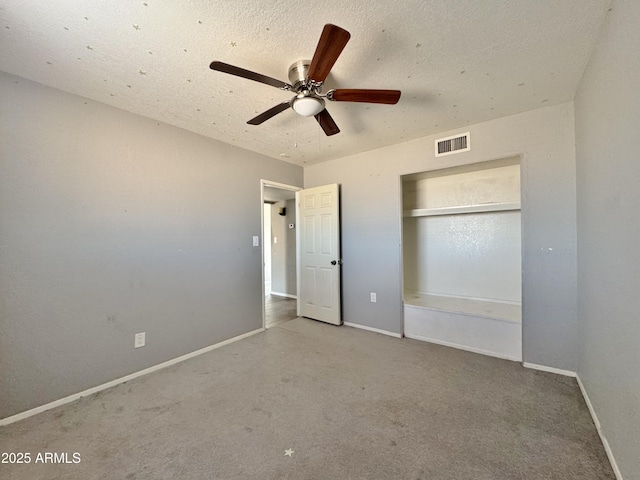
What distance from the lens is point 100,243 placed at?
2.17 metres

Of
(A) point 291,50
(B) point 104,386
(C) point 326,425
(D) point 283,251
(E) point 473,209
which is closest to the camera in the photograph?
(A) point 291,50

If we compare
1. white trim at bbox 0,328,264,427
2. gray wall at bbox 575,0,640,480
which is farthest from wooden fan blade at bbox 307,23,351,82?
white trim at bbox 0,328,264,427

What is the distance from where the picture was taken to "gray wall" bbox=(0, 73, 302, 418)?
182cm

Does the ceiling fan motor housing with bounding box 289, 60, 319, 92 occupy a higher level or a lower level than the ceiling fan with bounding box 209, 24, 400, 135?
higher

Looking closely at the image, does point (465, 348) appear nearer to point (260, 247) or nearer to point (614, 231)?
point (614, 231)

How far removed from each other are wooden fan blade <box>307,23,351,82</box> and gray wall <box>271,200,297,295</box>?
13.1 feet

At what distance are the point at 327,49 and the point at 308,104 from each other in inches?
19.0

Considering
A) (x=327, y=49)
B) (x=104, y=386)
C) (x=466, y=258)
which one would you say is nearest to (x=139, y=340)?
(x=104, y=386)

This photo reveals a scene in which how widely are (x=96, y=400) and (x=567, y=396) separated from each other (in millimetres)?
3604

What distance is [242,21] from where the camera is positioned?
1402 millimetres

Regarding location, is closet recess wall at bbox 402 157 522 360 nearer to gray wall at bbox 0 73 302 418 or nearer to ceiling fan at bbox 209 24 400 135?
ceiling fan at bbox 209 24 400 135

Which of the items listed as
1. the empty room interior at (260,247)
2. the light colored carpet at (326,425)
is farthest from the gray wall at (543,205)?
the light colored carpet at (326,425)

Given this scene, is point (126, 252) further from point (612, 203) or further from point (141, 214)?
point (612, 203)

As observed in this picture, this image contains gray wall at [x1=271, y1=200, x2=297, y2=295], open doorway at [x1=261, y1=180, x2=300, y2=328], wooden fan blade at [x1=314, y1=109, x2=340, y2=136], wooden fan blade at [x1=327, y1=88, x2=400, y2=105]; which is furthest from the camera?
gray wall at [x1=271, y1=200, x2=297, y2=295]
